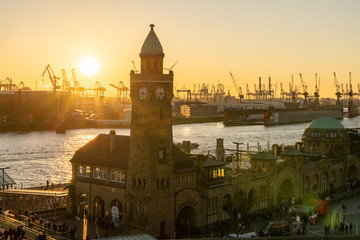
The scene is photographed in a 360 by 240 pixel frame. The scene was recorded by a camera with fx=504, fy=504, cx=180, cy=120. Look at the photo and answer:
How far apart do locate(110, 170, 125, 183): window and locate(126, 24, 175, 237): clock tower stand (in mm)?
1247

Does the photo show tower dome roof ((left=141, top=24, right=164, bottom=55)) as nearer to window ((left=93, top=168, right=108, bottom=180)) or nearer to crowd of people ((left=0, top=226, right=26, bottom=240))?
window ((left=93, top=168, right=108, bottom=180))

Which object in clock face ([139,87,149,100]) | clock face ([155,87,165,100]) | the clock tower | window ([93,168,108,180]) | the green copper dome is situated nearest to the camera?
the clock tower

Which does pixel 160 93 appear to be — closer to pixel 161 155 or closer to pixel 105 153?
pixel 161 155

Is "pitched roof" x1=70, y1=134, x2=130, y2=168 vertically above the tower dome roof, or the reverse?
the tower dome roof

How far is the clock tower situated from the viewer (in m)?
47.3

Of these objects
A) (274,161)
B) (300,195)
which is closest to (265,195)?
(274,161)

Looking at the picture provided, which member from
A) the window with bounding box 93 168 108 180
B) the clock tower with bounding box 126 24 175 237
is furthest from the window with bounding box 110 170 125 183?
the clock tower with bounding box 126 24 175 237

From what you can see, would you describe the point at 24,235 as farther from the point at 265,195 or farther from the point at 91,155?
the point at 265,195

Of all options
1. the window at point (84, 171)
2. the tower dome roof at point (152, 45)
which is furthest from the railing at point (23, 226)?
the tower dome roof at point (152, 45)

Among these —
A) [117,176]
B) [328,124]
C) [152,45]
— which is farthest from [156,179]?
[328,124]

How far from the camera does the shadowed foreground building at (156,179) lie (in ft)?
156

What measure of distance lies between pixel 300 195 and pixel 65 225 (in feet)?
107

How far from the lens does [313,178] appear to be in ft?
230

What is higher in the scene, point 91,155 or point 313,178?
point 91,155
